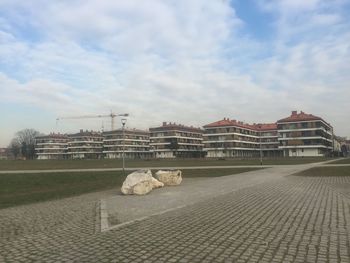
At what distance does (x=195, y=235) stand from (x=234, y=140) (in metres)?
135

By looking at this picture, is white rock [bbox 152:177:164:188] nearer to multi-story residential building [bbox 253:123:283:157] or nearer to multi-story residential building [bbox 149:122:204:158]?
multi-story residential building [bbox 149:122:204:158]

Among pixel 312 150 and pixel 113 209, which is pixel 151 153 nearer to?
pixel 312 150

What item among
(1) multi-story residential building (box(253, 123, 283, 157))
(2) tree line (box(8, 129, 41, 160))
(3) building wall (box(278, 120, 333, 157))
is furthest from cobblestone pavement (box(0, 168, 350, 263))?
(2) tree line (box(8, 129, 41, 160))

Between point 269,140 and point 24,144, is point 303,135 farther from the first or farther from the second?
point 24,144

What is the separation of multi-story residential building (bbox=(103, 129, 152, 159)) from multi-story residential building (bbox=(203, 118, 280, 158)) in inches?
1674

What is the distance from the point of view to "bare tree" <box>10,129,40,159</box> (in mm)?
166375

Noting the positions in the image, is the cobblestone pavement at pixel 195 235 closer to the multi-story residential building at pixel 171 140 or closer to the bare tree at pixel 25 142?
the multi-story residential building at pixel 171 140

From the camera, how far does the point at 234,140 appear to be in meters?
141

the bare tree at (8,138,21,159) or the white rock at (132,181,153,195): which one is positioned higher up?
the bare tree at (8,138,21,159)

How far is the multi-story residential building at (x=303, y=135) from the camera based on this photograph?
119 m

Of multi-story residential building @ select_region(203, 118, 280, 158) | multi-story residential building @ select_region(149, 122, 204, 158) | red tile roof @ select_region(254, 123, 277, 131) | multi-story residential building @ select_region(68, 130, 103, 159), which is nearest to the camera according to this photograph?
multi-story residential building @ select_region(203, 118, 280, 158)

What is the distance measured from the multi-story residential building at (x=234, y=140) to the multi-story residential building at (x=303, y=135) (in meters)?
12.4

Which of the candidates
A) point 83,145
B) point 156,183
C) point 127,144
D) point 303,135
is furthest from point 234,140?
point 156,183

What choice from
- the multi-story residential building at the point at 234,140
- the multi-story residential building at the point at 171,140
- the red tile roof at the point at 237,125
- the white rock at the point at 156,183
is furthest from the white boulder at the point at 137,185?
the multi-story residential building at the point at 171,140
